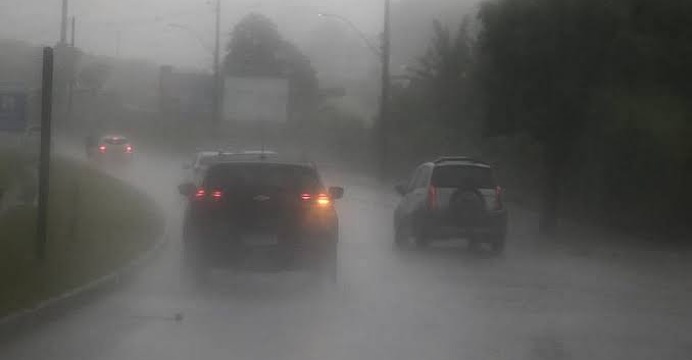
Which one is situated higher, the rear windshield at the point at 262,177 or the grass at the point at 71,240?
the rear windshield at the point at 262,177

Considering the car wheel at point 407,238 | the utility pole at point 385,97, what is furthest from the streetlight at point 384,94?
the car wheel at point 407,238

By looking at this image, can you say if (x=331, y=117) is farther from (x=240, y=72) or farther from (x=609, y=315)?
(x=609, y=315)

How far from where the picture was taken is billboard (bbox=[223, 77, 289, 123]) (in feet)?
267

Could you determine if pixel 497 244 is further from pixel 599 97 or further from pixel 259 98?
pixel 259 98

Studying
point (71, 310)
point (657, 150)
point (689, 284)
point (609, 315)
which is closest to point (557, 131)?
point (657, 150)

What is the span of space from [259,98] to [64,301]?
218 ft

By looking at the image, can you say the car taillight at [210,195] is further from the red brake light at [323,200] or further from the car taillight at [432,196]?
the car taillight at [432,196]

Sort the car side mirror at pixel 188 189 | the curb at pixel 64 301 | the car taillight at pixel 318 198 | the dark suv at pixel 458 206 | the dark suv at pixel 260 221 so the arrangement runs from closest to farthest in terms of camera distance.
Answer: the curb at pixel 64 301, the dark suv at pixel 260 221, the car taillight at pixel 318 198, the car side mirror at pixel 188 189, the dark suv at pixel 458 206

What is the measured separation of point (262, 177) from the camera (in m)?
19.0

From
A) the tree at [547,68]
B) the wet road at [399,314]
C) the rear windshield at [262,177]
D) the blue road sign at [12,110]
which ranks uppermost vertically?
the tree at [547,68]

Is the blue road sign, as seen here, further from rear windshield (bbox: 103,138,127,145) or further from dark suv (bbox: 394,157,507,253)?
rear windshield (bbox: 103,138,127,145)

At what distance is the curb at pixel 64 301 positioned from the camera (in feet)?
44.7

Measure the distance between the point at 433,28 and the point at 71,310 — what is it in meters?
50.1

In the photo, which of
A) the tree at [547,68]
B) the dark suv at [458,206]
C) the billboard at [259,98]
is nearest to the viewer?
the dark suv at [458,206]
